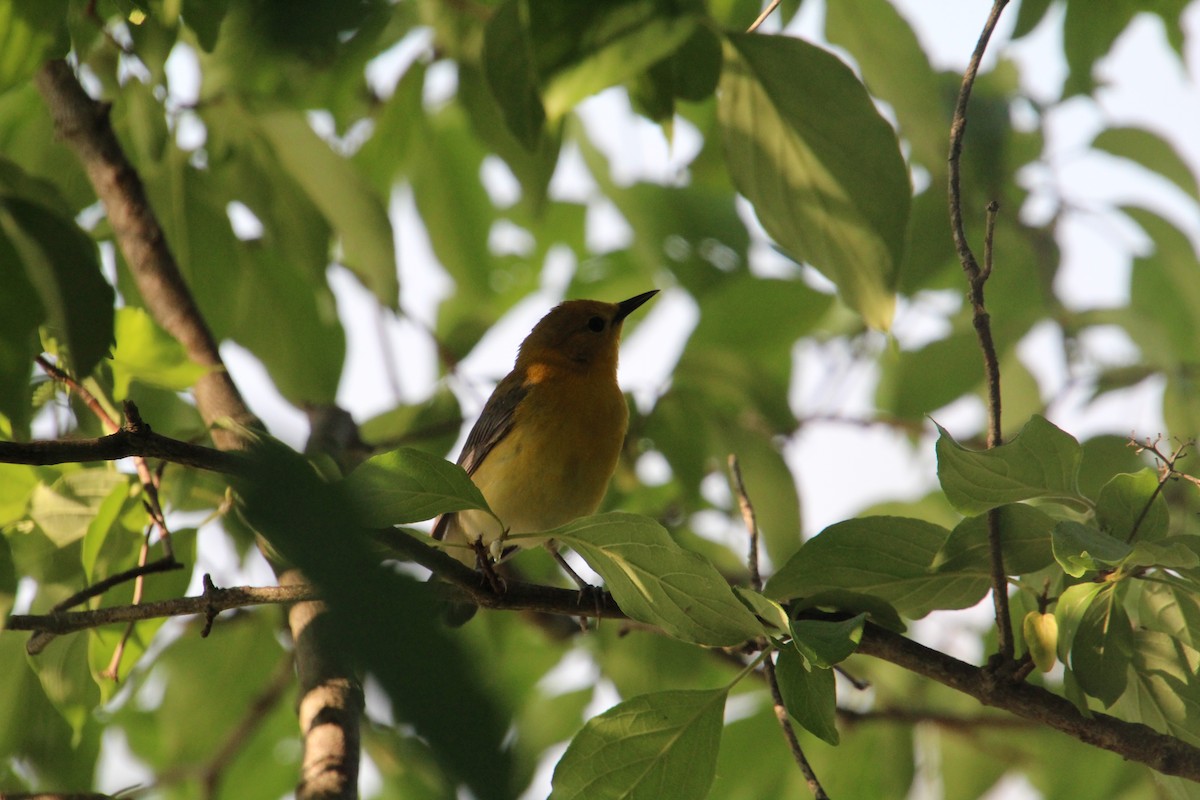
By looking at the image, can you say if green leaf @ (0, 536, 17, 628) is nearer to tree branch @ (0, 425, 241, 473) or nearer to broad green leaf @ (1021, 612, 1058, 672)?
tree branch @ (0, 425, 241, 473)

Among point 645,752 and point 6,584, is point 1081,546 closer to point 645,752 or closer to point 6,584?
point 645,752

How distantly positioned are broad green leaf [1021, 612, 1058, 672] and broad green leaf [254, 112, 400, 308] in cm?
229

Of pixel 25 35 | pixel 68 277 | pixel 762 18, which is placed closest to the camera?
pixel 68 277

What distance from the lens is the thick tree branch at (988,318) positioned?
6.85 feet

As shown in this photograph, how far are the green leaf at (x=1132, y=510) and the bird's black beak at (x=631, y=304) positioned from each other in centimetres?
334

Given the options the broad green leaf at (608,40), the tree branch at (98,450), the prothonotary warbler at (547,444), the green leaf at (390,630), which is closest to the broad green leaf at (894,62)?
the broad green leaf at (608,40)

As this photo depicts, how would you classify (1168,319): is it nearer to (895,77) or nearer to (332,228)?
(895,77)

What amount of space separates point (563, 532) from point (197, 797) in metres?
4.21

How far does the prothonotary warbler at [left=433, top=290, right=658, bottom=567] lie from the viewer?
4.90 metres

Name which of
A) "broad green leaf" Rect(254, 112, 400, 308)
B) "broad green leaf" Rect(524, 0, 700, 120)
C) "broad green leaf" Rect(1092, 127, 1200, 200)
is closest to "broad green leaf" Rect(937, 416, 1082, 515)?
"broad green leaf" Rect(524, 0, 700, 120)

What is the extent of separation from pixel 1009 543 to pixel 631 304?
352 cm

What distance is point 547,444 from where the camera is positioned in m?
5.03

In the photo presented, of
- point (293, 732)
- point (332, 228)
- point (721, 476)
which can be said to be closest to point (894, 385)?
point (721, 476)

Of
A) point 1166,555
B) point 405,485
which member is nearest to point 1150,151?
point 1166,555
